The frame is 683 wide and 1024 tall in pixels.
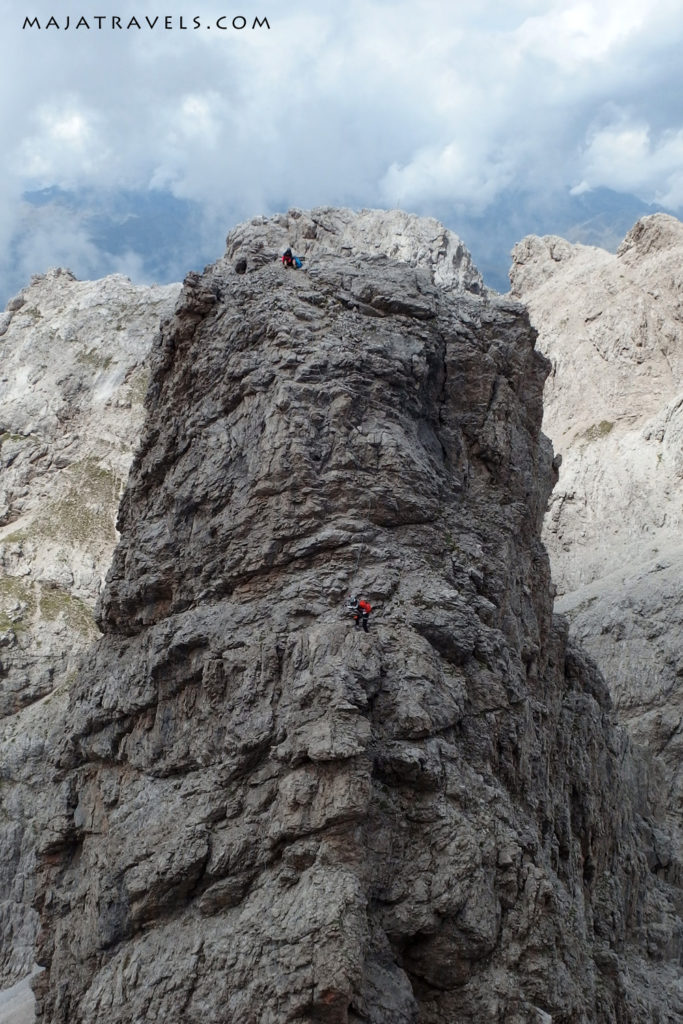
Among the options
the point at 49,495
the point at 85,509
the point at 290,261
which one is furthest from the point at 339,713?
the point at 49,495

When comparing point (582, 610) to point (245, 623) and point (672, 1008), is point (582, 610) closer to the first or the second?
point (672, 1008)

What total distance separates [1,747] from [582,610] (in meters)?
39.3

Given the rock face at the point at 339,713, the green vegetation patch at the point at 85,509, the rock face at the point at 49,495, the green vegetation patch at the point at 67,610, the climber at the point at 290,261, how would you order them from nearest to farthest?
the rock face at the point at 339,713 < the climber at the point at 290,261 < the rock face at the point at 49,495 < the green vegetation patch at the point at 67,610 < the green vegetation patch at the point at 85,509

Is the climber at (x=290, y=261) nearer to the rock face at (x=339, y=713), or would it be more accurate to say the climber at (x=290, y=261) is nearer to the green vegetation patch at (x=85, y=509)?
the rock face at (x=339, y=713)

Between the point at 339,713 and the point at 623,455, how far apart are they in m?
60.3

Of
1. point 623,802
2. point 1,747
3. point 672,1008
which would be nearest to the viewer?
point 672,1008

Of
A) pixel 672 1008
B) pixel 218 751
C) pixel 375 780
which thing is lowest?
pixel 672 1008

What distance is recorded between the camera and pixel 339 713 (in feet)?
75.2

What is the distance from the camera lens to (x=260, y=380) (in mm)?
29344

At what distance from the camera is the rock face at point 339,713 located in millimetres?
22312

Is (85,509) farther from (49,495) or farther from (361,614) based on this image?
(361,614)

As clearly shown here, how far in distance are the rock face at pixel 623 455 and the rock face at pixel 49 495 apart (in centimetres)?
3263

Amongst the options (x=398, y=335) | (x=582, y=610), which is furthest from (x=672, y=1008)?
(x=582, y=610)

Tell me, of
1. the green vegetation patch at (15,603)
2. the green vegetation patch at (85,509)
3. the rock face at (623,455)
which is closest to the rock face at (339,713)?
the rock face at (623,455)
